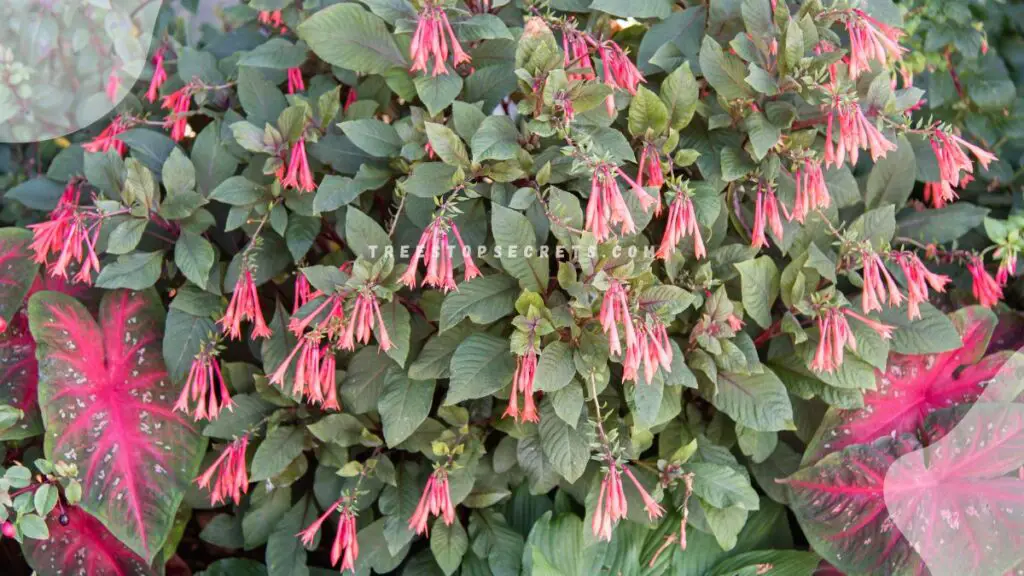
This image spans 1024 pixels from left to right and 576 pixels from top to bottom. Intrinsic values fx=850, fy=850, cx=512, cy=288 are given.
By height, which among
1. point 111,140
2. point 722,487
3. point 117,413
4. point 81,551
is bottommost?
point 81,551

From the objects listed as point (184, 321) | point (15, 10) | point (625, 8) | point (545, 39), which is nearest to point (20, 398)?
point (184, 321)

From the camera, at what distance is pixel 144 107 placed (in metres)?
1.56

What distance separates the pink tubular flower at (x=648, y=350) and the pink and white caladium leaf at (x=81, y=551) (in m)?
0.89

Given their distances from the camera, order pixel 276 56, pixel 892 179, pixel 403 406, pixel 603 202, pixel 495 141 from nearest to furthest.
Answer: pixel 603 202, pixel 495 141, pixel 403 406, pixel 276 56, pixel 892 179

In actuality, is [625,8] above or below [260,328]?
above

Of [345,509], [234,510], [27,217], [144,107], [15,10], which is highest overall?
[15,10]

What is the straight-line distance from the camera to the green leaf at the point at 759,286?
4.00ft

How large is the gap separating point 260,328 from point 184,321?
18 cm

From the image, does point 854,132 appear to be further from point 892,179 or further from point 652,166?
point 892,179

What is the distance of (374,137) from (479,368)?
359 millimetres

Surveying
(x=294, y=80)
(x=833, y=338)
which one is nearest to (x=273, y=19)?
(x=294, y=80)

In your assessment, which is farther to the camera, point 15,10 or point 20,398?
point 15,10

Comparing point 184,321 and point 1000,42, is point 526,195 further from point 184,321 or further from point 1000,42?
point 1000,42

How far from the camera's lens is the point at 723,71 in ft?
3.81
